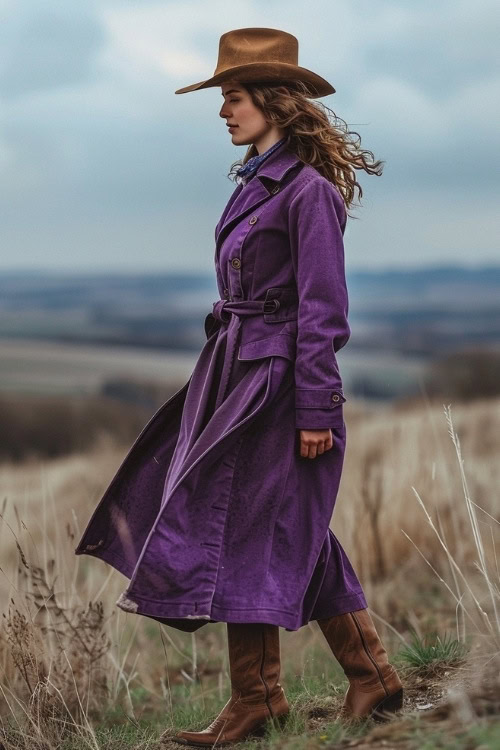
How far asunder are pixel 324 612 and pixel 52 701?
106 centimetres

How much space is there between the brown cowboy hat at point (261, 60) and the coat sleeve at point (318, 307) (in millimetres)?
368

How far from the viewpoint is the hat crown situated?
3227mm

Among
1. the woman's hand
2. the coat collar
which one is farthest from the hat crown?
the woman's hand

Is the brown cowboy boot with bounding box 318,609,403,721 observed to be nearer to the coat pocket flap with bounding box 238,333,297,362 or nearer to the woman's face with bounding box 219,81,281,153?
the coat pocket flap with bounding box 238,333,297,362

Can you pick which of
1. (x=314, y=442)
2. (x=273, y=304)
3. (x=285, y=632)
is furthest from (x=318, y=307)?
(x=285, y=632)

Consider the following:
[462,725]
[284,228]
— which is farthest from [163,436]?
[462,725]

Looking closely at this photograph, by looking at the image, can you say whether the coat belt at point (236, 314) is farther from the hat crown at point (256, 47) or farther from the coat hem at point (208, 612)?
the hat crown at point (256, 47)

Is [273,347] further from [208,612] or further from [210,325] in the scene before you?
[208,612]

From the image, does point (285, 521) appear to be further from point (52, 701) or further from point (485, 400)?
point (485, 400)

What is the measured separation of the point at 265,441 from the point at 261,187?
75 cm

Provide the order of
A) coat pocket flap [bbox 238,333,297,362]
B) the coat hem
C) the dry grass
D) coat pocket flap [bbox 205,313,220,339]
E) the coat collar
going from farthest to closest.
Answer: the dry grass
coat pocket flap [bbox 205,313,220,339]
the coat collar
coat pocket flap [bbox 238,333,297,362]
the coat hem

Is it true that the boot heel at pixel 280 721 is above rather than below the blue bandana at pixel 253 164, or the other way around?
below

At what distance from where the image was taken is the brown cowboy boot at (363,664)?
322cm

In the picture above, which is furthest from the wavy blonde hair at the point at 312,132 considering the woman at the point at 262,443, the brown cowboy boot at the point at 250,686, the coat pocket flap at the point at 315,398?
the brown cowboy boot at the point at 250,686
